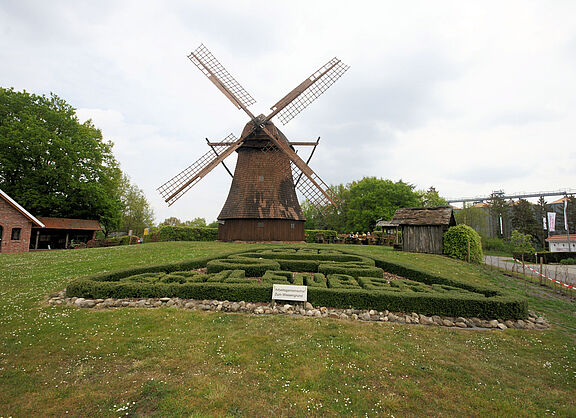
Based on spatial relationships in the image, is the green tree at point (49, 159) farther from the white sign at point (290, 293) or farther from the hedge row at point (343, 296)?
the white sign at point (290, 293)

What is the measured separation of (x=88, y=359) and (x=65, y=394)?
0.91m

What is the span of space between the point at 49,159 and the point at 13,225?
24.9 feet

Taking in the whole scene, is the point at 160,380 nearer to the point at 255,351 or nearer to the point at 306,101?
the point at 255,351

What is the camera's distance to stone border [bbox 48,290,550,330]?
622 centimetres

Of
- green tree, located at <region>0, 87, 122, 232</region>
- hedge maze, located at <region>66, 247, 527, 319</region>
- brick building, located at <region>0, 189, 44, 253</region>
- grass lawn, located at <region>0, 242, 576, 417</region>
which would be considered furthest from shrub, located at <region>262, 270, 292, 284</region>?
green tree, located at <region>0, 87, 122, 232</region>

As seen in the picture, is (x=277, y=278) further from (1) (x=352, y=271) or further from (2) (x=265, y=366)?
(2) (x=265, y=366)

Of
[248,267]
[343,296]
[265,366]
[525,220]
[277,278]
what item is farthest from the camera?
[525,220]

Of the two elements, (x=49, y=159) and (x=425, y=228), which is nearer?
(x=425, y=228)

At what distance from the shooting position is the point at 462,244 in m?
15.4

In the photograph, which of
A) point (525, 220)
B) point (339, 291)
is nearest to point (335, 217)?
point (525, 220)

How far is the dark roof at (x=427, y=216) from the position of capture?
55.7 feet

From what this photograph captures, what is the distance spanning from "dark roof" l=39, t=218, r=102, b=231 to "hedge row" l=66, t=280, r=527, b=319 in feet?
75.4

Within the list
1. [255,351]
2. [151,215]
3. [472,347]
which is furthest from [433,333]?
[151,215]

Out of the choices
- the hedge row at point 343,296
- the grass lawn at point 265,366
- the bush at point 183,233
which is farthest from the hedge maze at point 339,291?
the bush at point 183,233
